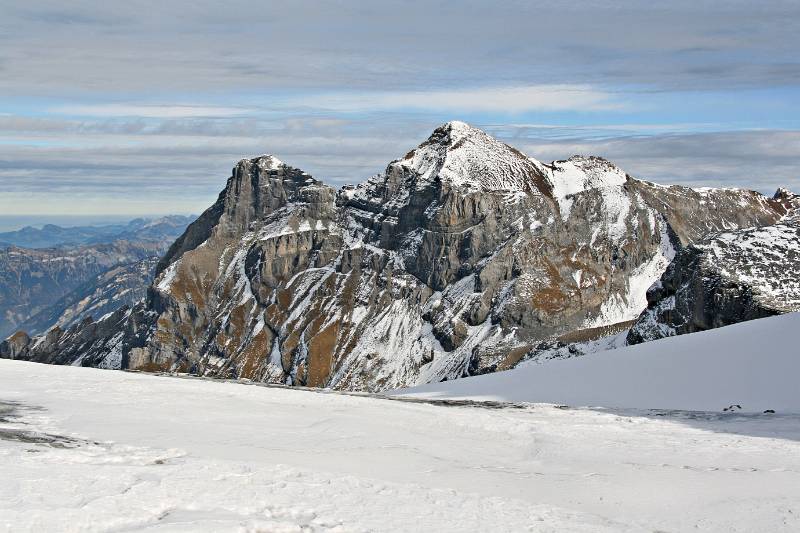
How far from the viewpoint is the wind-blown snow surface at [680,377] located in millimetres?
25517

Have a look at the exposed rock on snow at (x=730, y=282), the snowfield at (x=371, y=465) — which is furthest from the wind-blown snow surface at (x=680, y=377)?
the exposed rock on snow at (x=730, y=282)

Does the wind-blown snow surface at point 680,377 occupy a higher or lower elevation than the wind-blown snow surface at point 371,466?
lower

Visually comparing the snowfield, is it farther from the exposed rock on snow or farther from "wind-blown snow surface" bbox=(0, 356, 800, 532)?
the exposed rock on snow

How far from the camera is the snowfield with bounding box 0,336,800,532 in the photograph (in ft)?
42.4

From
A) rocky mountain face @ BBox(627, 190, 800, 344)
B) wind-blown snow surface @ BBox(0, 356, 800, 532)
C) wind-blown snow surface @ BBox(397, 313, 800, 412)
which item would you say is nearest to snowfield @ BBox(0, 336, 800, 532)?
wind-blown snow surface @ BBox(0, 356, 800, 532)

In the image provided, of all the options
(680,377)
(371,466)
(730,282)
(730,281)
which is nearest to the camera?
(371,466)

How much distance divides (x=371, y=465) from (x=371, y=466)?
94mm

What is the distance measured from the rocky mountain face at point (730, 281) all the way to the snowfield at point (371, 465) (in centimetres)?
5530

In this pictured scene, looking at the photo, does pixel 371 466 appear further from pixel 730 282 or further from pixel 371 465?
pixel 730 282

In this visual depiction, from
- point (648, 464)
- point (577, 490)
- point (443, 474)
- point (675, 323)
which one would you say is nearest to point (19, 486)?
point (443, 474)

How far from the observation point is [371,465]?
54.2 feet

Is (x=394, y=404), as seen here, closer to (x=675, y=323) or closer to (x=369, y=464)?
(x=369, y=464)

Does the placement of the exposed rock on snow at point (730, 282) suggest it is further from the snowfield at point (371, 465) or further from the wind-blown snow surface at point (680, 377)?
the snowfield at point (371, 465)

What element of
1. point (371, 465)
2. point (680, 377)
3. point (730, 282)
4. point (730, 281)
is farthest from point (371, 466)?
point (730, 281)
